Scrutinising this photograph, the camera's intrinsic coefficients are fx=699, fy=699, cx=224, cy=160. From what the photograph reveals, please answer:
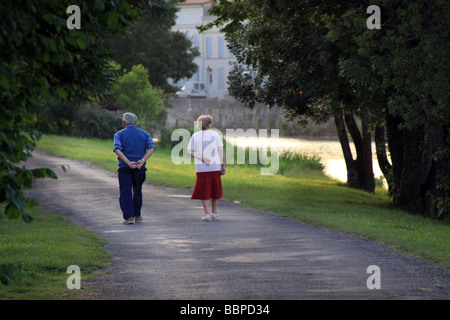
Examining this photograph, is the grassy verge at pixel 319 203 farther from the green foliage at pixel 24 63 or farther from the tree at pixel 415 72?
the green foliage at pixel 24 63

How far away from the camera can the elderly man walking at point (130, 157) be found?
12.3 metres

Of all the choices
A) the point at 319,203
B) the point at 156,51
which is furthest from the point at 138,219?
the point at 156,51

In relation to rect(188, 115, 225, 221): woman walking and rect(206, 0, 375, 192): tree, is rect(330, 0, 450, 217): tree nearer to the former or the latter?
rect(206, 0, 375, 192): tree

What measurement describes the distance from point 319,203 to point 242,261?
34.3 ft

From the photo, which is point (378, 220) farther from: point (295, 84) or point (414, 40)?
point (295, 84)

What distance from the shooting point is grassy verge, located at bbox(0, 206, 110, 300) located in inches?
291

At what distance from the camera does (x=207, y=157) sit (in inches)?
500

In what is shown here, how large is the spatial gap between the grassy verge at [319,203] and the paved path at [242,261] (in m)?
0.59

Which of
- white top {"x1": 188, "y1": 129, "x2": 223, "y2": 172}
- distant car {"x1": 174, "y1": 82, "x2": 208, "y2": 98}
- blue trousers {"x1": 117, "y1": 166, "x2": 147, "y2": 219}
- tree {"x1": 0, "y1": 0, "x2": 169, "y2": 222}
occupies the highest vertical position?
distant car {"x1": 174, "y1": 82, "x2": 208, "y2": 98}

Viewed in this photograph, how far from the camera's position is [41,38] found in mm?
4504

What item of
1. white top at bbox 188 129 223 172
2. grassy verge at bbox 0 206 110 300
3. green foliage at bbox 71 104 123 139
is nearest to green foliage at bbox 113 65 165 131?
green foliage at bbox 71 104 123 139

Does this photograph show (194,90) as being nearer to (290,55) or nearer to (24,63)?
(290,55)

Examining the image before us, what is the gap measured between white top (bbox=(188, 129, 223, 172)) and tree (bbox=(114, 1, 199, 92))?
45.8 metres

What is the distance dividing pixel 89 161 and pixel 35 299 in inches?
883
